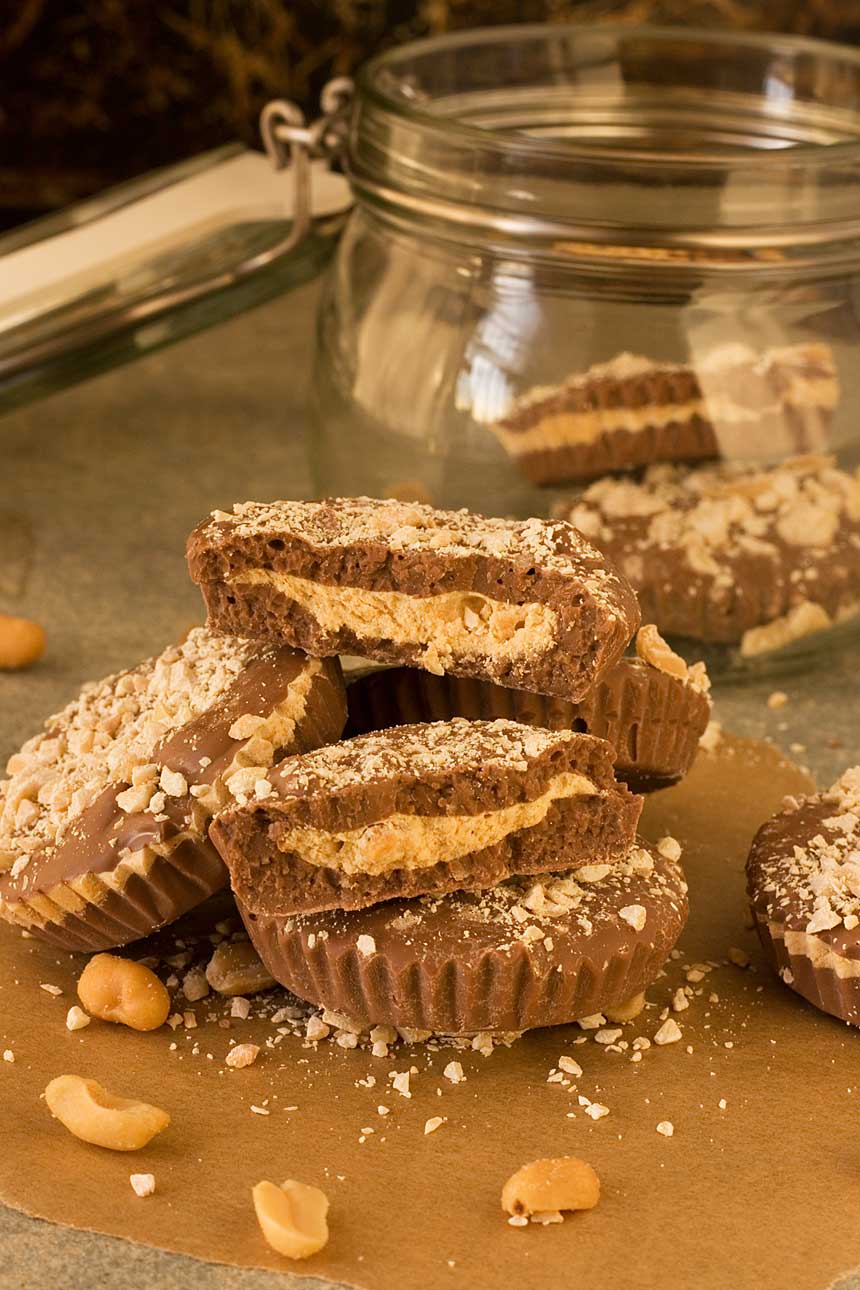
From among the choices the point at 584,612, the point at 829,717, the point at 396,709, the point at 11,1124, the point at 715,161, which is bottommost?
the point at 829,717

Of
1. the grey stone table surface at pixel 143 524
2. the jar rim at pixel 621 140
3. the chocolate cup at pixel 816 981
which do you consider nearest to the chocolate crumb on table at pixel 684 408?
the jar rim at pixel 621 140

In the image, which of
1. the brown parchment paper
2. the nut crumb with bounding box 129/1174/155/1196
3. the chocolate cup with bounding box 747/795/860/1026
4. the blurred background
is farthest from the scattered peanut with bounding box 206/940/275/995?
the blurred background

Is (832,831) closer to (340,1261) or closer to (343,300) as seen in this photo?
(340,1261)

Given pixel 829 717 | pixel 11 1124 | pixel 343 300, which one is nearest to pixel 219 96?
pixel 343 300

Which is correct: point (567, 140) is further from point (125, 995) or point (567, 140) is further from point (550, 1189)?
point (550, 1189)

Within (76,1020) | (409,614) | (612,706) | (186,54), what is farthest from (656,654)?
(186,54)

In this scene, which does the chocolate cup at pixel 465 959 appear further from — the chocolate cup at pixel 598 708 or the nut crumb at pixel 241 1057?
the chocolate cup at pixel 598 708

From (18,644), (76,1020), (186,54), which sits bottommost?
(18,644)
